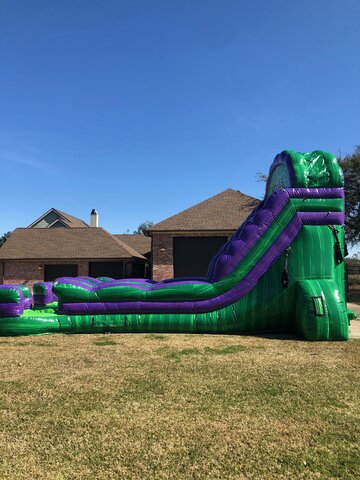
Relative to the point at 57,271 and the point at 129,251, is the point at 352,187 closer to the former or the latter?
the point at 129,251

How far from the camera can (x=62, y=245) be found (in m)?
20.4

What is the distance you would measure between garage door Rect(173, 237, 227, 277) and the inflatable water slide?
11.0 metres

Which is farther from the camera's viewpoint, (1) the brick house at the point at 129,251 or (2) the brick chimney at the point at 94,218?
(2) the brick chimney at the point at 94,218

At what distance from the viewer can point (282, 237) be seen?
6.37 m

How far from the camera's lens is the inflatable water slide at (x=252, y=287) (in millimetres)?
6316

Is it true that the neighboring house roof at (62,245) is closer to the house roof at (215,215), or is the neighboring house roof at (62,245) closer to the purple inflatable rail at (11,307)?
the house roof at (215,215)

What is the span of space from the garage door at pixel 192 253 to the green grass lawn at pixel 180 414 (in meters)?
12.5

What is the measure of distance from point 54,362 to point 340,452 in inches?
134

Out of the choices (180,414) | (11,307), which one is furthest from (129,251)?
(180,414)

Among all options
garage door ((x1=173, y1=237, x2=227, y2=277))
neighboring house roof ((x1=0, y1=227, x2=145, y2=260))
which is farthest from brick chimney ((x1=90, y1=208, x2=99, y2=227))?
garage door ((x1=173, y1=237, x2=227, y2=277))

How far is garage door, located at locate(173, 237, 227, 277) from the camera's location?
57.8 feet

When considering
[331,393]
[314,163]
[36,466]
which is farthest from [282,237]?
[36,466]

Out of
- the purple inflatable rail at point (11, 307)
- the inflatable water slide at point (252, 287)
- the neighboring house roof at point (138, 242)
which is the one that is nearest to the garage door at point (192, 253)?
the neighboring house roof at point (138, 242)

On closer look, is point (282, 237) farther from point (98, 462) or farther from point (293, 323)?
point (98, 462)
